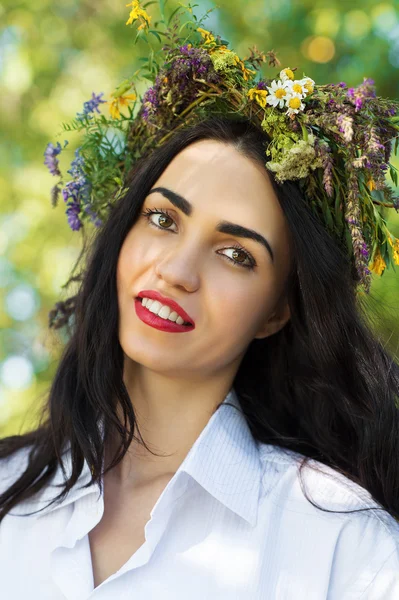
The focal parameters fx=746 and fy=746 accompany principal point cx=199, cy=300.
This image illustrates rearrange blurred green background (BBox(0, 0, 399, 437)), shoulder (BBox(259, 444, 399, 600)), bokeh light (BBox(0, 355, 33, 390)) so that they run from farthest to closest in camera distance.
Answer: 1. bokeh light (BBox(0, 355, 33, 390))
2. blurred green background (BBox(0, 0, 399, 437))
3. shoulder (BBox(259, 444, 399, 600))

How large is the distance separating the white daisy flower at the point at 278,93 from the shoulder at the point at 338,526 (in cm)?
109

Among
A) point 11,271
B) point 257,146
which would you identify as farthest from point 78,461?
point 11,271

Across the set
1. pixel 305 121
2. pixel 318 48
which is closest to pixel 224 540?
pixel 305 121

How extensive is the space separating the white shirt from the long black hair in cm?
10

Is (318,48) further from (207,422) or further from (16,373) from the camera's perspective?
(16,373)

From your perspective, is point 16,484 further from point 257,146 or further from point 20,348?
Answer: point 20,348

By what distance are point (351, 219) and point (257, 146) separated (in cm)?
38

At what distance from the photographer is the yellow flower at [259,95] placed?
2.14m

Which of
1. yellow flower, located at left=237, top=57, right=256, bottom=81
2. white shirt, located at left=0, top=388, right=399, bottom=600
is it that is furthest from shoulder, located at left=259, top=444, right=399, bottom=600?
yellow flower, located at left=237, top=57, right=256, bottom=81

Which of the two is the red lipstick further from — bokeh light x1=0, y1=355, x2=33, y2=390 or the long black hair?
bokeh light x1=0, y1=355, x2=33, y2=390

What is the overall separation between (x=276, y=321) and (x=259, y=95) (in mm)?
735

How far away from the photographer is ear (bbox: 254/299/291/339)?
2.44 meters

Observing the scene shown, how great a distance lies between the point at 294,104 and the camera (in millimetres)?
2080

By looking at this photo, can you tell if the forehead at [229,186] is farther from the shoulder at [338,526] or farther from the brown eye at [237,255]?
the shoulder at [338,526]
